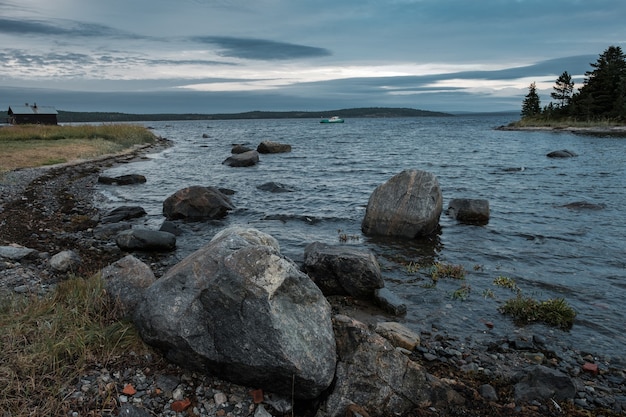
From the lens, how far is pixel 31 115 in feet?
258

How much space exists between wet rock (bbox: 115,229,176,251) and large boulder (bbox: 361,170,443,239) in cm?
681

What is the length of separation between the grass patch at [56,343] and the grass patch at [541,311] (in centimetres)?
729

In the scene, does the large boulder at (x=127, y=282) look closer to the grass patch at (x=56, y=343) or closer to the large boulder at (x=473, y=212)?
the grass patch at (x=56, y=343)

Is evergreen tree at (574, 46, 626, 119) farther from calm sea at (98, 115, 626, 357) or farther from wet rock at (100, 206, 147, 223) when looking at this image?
wet rock at (100, 206, 147, 223)

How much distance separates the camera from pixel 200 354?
18.2 ft

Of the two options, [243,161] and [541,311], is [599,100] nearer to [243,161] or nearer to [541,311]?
[243,161]

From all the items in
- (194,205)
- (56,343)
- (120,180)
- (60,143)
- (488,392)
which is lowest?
(488,392)

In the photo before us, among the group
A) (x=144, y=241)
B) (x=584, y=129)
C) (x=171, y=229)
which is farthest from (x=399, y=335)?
(x=584, y=129)

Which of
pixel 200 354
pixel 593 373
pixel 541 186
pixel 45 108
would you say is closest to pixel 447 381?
pixel 593 373

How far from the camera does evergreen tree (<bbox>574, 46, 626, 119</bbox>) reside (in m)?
81.6

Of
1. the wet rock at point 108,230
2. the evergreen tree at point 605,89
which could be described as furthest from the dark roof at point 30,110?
the evergreen tree at point 605,89

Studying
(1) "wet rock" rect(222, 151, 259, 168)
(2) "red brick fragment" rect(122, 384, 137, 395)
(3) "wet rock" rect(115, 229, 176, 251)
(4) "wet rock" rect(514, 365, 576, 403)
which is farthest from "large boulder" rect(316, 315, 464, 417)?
(1) "wet rock" rect(222, 151, 259, 168)

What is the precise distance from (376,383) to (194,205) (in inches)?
558

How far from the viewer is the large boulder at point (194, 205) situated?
60.4ft
